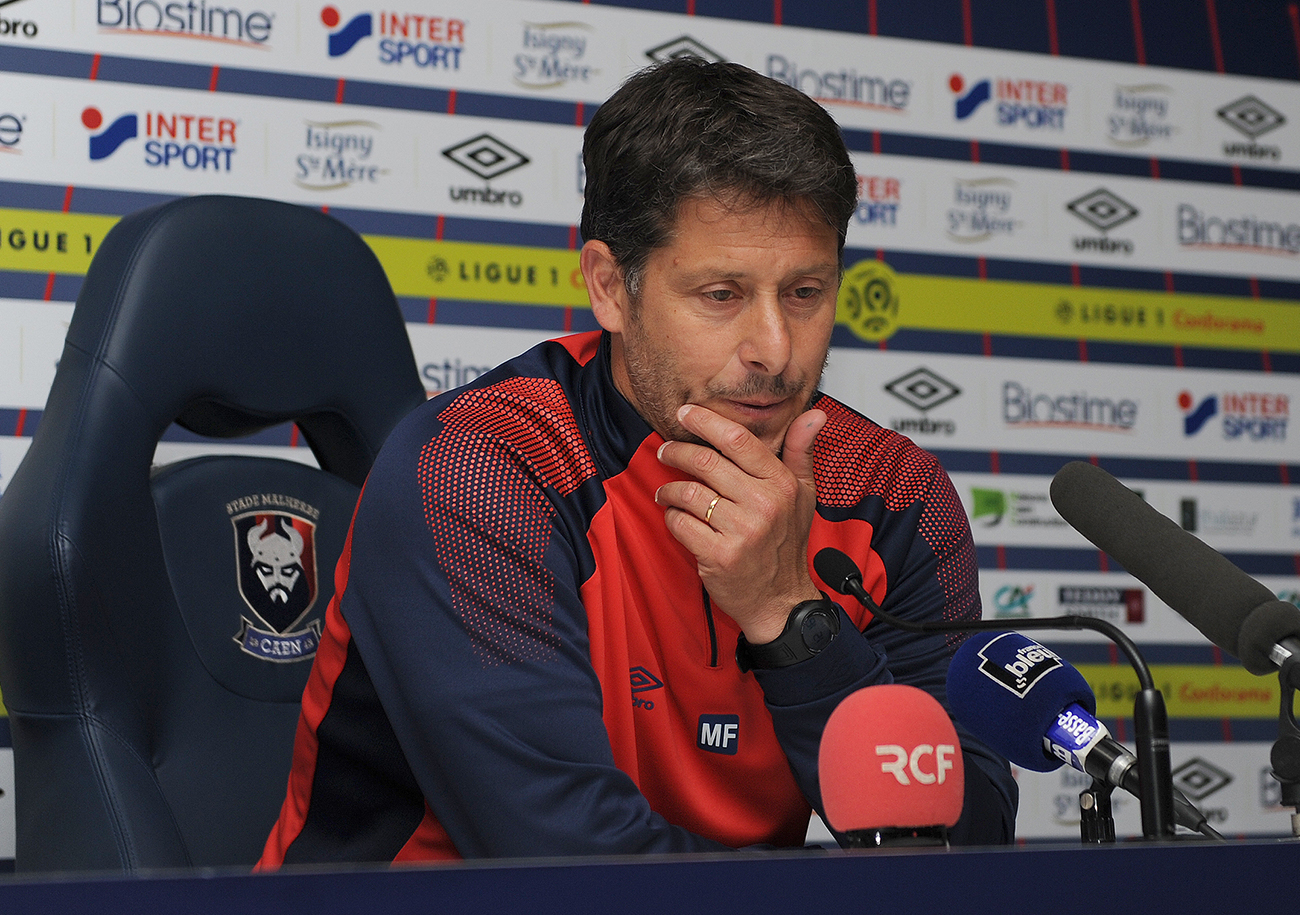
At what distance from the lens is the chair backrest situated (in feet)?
4.10

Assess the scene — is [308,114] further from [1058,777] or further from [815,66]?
[1058,777]

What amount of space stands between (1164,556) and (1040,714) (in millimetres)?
131

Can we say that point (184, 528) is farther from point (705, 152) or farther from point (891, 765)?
point (891, 765)

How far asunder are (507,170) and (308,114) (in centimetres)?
39

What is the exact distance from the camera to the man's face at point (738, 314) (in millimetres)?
1239

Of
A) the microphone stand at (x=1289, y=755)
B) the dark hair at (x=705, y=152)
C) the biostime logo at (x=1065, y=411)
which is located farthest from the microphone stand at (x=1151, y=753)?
the biostime logo at (x=1065, y=411)

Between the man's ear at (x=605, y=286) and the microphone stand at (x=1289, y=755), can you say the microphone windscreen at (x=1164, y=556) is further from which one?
the man's ear at (x=605, y=286)

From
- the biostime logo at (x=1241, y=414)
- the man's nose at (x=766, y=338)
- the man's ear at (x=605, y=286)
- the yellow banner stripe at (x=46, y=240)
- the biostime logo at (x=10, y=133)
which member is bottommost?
the biostime logo at (x=1241, y=414)

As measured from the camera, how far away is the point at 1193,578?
794 millimetres

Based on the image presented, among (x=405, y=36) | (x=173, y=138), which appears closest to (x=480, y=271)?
(x=405, y=36)

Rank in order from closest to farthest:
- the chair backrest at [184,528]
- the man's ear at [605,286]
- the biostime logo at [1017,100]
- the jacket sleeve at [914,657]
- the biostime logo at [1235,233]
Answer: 1. the jacket sleeve at [914,657]
2. the chair backrest at [184,528]
3. the man's ear at [605,286]
4. the biostime logo at [1017,100]
5. the biostime logo at [1235,233]

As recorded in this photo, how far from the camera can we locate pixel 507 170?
8.19 ft

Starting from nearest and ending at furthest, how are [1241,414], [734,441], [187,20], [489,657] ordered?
[489,657], [734,441], [187,20], [1241,414]

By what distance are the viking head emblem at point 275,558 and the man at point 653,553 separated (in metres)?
0.20
